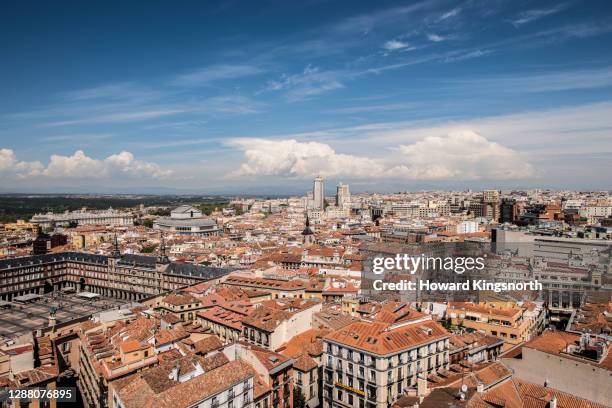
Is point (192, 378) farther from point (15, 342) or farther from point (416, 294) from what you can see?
point (416, 294)

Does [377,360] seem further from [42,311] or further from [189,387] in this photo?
[42,311]

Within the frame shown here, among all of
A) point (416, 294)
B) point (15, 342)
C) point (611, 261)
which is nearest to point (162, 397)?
point (15, 342)

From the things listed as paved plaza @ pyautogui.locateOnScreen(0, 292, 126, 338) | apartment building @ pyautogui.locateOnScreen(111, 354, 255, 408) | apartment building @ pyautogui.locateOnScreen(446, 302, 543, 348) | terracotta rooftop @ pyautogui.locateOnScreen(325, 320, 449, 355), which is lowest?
paved plaza @ pyautogui.locateOnScreen(0, 292, 126, 338)

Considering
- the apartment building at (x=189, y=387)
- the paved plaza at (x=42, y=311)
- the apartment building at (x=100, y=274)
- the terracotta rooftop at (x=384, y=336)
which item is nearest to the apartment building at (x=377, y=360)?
the terracotta rooftop at (x=384, y=336)

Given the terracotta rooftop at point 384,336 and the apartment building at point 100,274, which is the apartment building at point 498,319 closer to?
the terracotta rooftop at point 384,336

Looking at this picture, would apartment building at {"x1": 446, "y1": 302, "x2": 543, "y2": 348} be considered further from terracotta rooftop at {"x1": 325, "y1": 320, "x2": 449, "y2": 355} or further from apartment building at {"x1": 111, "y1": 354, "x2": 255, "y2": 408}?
apartment building at {"x1": 111, "y1": 354, "x2": 255, "y2": 408}

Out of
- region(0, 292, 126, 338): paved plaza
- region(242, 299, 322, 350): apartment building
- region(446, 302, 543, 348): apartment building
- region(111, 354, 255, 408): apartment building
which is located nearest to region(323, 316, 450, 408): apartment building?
region(111, 354, 255, 408): apartment building
